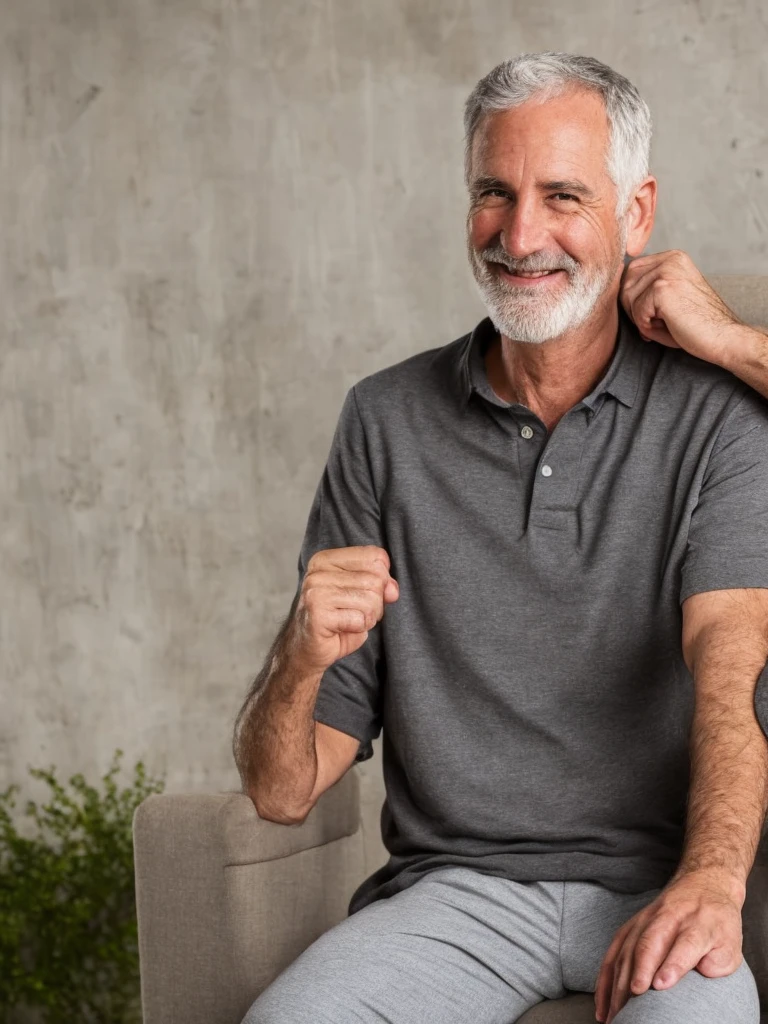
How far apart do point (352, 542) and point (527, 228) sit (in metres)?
0.48

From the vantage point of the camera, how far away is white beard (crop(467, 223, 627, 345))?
1.67m

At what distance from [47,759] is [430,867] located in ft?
4.51

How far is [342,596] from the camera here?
1.51 metres

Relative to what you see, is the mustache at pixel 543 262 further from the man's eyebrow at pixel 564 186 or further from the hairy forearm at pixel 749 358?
the hairy forearm at pixel 749 358

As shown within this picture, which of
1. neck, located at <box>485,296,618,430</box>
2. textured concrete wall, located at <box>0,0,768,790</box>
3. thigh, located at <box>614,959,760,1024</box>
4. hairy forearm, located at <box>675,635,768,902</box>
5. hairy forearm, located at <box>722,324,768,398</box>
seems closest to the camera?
thigh, located at <box>614,959,760,1024</box>

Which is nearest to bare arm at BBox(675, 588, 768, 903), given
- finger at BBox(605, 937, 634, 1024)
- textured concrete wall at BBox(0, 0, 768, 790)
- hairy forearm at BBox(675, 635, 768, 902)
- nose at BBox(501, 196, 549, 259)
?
hairy forearm at BBox(675, 635, 768, 902)

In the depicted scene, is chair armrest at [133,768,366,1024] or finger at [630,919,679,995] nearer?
finger at [630,919,679,995]

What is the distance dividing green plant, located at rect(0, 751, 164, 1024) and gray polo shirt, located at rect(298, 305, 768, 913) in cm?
106

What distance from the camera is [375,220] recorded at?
2547 millimetres

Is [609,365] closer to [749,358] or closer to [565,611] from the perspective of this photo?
[749,358]

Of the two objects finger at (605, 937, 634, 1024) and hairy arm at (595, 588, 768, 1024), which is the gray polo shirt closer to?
hairy arm at (595, 588, 768, 1024)

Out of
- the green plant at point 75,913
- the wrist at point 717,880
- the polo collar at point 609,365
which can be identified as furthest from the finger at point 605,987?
the green plant at point 75,913

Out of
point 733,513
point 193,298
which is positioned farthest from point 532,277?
point 193,298

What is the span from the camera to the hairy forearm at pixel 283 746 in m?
1.64
